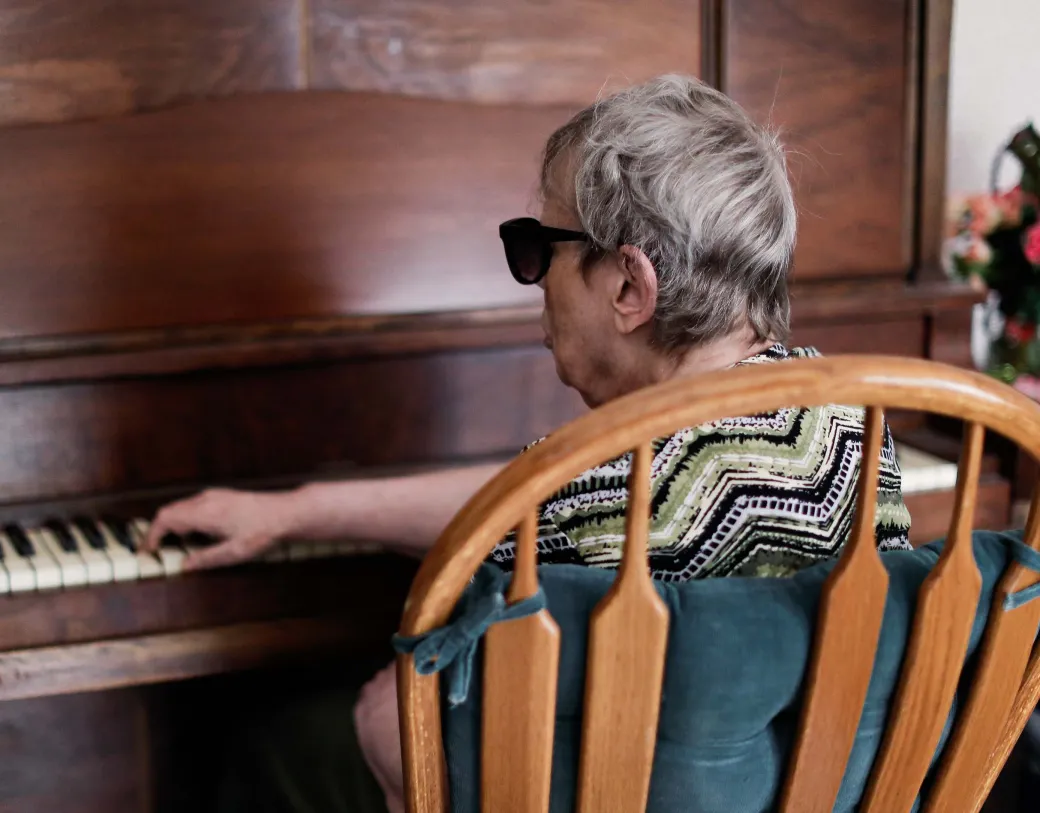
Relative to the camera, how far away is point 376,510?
1429mm

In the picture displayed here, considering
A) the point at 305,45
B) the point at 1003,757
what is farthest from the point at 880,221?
the point at 1003,757

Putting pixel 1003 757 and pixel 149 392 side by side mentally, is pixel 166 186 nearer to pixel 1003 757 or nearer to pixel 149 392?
pixel 149 392

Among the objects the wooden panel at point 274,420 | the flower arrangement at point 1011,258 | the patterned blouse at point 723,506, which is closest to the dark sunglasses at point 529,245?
the patterned blouse at point 723,506

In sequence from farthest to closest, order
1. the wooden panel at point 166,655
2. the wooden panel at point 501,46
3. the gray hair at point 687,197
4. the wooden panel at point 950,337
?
the wooden panel at point 950,337 < the wooden panel at point 501,46 < the wooden panel at point 166,655 < the gray hair at point 687,197

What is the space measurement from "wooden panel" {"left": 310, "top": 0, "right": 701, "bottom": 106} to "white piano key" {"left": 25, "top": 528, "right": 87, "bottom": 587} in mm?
709

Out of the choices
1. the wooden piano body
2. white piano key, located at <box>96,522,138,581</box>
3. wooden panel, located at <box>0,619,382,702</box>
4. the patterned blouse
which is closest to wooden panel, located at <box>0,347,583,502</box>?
the wooden piano body

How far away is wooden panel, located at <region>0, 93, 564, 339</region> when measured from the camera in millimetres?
1583

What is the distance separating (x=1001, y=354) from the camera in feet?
7.69

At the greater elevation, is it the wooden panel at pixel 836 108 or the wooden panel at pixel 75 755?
the wooden panel at pixel 836 108

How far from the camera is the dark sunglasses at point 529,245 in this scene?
1.15m

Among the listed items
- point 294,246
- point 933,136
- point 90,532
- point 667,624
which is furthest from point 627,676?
Answer: point 933,136

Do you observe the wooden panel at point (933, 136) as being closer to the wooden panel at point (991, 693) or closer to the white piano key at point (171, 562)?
the wooden panel at point (991, 693)

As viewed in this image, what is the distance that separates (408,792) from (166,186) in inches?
40.3

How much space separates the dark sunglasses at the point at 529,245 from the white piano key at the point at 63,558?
60 cm
